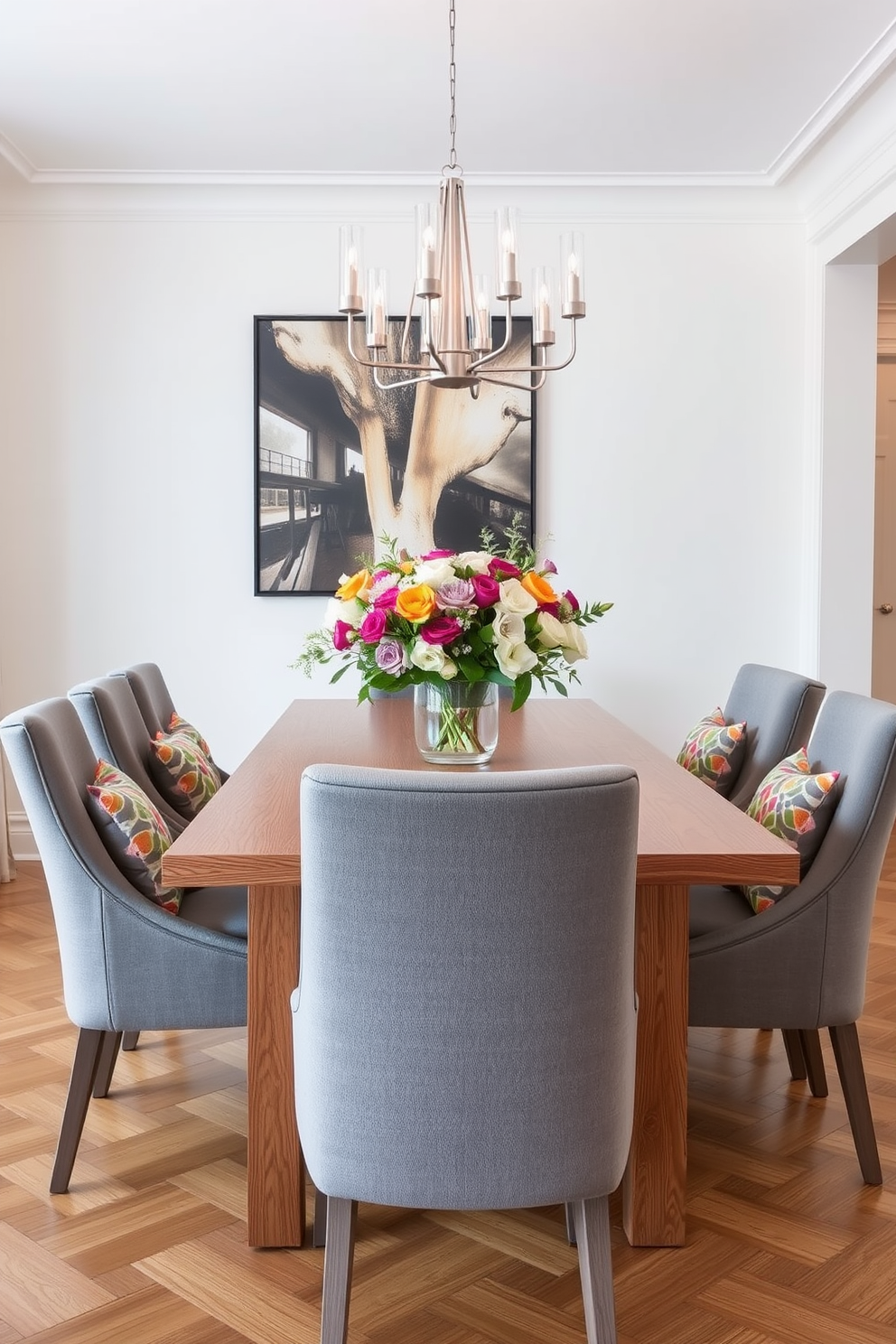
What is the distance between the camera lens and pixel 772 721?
291 centimetres

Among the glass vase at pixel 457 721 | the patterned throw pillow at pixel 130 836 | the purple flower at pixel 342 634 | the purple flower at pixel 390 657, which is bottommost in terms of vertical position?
the patterned throw pillow at pixel 130 836

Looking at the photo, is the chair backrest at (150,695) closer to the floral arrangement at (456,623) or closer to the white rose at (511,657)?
the floral arrangement at (456,623)

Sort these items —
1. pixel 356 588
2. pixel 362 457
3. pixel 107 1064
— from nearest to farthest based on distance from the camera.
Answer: pixel 356 588 → pixel 107 1064 → pixel 362 457

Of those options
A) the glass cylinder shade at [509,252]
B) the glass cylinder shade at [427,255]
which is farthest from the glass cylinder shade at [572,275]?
the glass cylinder shade at [427,255]

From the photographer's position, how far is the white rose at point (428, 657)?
224cm

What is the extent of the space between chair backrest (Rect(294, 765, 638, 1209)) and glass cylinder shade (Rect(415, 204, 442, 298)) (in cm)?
143

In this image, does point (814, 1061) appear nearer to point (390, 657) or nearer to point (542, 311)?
point (390, 657)

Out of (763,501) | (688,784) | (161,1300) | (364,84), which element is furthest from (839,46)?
(161,1300)

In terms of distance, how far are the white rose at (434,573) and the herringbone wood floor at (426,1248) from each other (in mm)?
1168

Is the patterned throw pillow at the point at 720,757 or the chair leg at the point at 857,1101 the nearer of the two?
the chair leg at the point at 857,1101

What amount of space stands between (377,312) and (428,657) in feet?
3.01

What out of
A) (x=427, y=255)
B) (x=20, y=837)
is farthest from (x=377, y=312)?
(x=20, y=837)

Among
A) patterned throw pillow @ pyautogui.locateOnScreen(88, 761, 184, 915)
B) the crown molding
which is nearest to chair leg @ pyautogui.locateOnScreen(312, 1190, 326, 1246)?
patterned throw pillow @ pyautogui.locateOnScreen(88, 761, 184, 915)

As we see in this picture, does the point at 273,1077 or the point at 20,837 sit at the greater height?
the point at 273,1077
